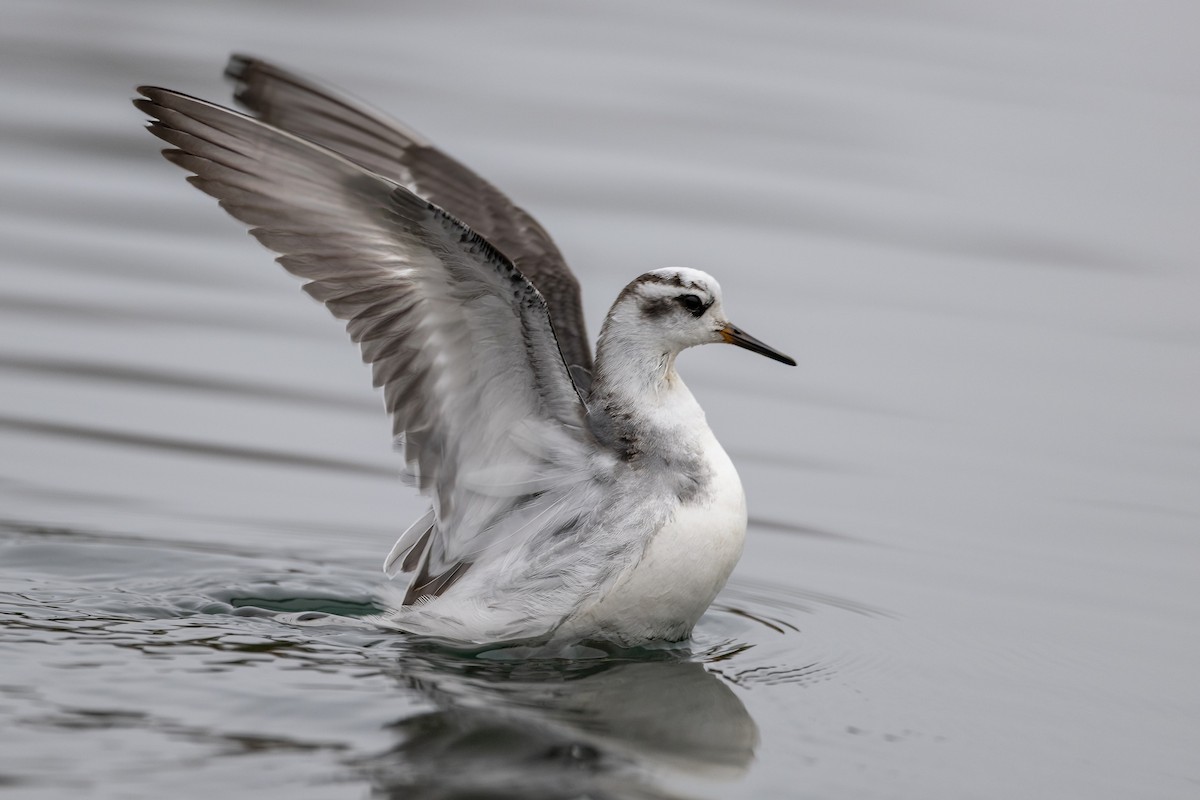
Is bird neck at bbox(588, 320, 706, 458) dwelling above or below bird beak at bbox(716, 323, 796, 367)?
below

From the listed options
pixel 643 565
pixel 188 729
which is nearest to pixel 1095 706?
pixel 643 565

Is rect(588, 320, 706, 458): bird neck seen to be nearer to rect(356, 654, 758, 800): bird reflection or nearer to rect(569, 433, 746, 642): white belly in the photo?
rect(569, 433, 746, 642): white belly

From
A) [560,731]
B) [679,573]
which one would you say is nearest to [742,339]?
[679,573]

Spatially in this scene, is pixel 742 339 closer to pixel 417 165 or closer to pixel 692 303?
pixel 692 303

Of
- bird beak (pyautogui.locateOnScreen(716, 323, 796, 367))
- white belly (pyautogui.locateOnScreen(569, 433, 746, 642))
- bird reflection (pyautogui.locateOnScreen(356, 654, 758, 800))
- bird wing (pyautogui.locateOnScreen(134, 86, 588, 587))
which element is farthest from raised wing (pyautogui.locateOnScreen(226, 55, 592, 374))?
bird reflection (pyautogui.locateOnScreen(356, 654, 758, 800))

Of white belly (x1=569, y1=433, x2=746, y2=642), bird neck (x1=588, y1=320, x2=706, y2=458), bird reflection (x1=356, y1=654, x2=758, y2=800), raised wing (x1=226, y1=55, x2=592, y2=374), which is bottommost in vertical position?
bird reflection (x1=356, y1=654, x2=758, y2=800)

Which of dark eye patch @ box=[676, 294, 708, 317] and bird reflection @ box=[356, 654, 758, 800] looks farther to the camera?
dark eye patch @ box=[676, 294, 708, 317]

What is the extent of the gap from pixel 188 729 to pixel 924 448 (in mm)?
5046

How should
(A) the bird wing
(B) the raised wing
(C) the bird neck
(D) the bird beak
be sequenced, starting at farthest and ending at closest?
(B) the raised wing → (D) the bird beak → (C) the bird neck → (A) the bird wing

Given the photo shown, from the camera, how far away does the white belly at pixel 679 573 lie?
7078 mm

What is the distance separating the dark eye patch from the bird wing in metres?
0.70

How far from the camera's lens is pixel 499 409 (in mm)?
7125

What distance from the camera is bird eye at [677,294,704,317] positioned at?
24.6ft

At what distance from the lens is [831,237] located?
13062 mm
